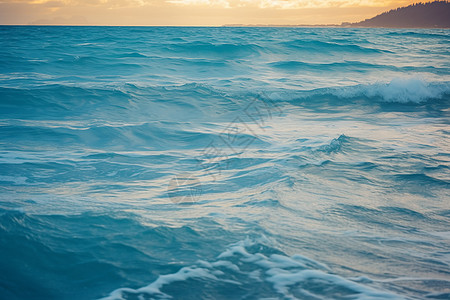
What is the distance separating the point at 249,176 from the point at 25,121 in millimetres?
6442

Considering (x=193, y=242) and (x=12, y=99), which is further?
(x=12, y=99)

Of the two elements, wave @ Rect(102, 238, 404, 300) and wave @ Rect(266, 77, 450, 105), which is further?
wave @ Rect(266, 77, 450, 105)

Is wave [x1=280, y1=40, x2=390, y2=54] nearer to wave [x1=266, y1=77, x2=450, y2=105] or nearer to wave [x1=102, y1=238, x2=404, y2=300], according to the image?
wave [x1=266, y1=77, x2=450, y2=105]

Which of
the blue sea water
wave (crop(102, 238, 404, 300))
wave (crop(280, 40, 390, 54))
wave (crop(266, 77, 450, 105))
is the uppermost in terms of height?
wave (crop(280, 40, 390, 54))

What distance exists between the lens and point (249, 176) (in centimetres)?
532

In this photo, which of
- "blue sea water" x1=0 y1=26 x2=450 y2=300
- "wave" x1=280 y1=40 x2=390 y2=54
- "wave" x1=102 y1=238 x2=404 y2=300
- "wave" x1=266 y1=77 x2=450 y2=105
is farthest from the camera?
"wave" x1=280 y1=40 x2=390 y2=54

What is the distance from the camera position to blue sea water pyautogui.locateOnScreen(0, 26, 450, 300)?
2.90 m

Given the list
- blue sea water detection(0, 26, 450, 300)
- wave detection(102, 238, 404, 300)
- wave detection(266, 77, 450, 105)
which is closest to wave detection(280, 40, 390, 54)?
wave detection(266, 77, 450, 105)

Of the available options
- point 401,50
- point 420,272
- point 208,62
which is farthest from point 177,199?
point 401,50

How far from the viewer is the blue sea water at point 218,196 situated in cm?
290

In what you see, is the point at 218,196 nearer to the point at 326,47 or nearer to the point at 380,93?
the point at 380,93

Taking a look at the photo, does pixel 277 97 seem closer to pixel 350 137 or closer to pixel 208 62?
pixel 350 137

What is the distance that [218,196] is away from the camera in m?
4.61

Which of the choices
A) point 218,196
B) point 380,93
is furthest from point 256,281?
point 380,93
